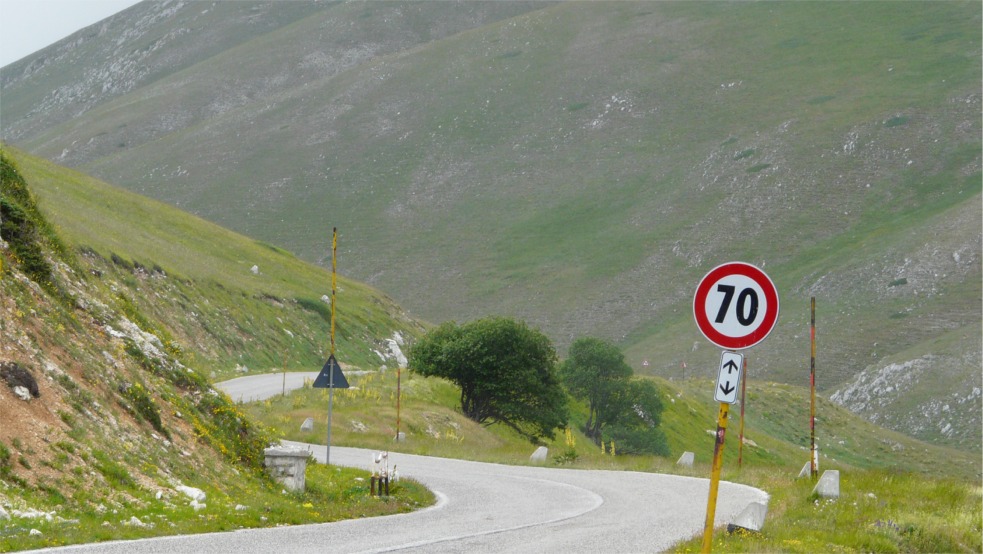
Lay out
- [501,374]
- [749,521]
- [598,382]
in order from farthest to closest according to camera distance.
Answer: [598,382]
[501,374]
[749,521]

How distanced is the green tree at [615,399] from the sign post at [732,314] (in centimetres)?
5419

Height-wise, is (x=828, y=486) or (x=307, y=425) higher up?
(x=828, y=486)

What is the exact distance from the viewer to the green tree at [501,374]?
47.3 m

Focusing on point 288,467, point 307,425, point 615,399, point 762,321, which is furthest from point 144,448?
point 615,399

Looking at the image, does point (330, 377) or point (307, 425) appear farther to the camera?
point (307, 425)

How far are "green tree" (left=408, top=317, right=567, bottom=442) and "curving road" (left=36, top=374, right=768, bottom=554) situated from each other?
21.1 metres

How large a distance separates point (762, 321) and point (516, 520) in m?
7.36

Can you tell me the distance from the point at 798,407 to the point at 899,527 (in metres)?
79.3

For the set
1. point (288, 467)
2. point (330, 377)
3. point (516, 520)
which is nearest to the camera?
point (516, 520)

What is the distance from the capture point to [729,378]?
9.77 metres

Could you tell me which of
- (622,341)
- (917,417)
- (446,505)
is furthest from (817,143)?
(446,505)

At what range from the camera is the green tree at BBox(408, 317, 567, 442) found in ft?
155

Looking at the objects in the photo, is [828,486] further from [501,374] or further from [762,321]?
[501,374]

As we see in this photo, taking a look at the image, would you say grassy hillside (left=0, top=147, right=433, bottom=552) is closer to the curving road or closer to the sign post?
the curving road
